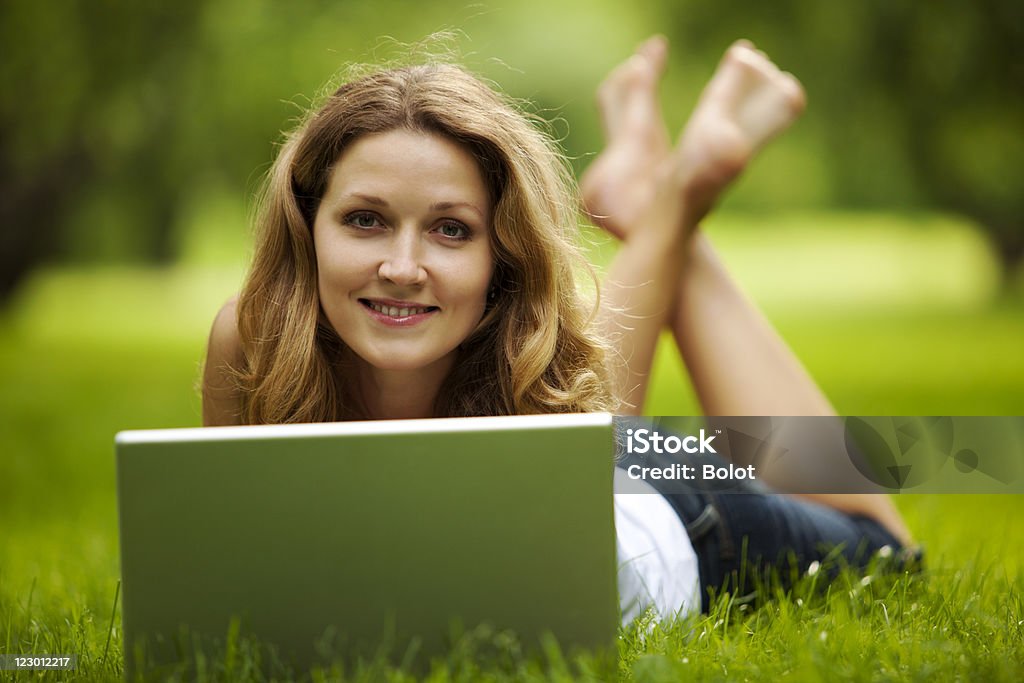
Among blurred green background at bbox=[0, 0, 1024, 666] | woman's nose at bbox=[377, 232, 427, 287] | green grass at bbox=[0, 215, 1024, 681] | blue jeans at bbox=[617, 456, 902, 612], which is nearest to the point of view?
green grass at bbox=[0, 215, 1024, 681]

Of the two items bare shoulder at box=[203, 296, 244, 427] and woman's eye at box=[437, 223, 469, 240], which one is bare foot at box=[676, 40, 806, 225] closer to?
woman's eye at box=[437, 223, 469, 240]

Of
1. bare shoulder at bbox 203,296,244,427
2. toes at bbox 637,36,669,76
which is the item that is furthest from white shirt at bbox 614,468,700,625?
toes at bbox 637,36,669,76

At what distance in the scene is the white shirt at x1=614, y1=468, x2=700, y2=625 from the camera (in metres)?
1.53

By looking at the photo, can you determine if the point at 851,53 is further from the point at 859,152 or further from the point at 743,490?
the point at 743,490

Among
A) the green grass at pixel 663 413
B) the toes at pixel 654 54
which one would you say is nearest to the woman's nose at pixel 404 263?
the green grass at pixel 663 413

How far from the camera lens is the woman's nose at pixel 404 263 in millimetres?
1391

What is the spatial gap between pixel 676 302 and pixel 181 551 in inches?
51.6

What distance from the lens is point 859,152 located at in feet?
16.8

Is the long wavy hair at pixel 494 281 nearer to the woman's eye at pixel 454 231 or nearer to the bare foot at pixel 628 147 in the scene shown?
the woman's eye at pixel 454 231

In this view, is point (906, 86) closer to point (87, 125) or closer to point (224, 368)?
point (87, 125)

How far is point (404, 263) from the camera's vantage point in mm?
1388

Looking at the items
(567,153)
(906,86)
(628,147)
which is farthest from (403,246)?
(906,86)

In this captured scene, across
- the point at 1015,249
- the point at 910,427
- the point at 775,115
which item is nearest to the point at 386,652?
the point at 775,115

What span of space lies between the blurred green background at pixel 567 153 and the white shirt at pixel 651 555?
276cm
